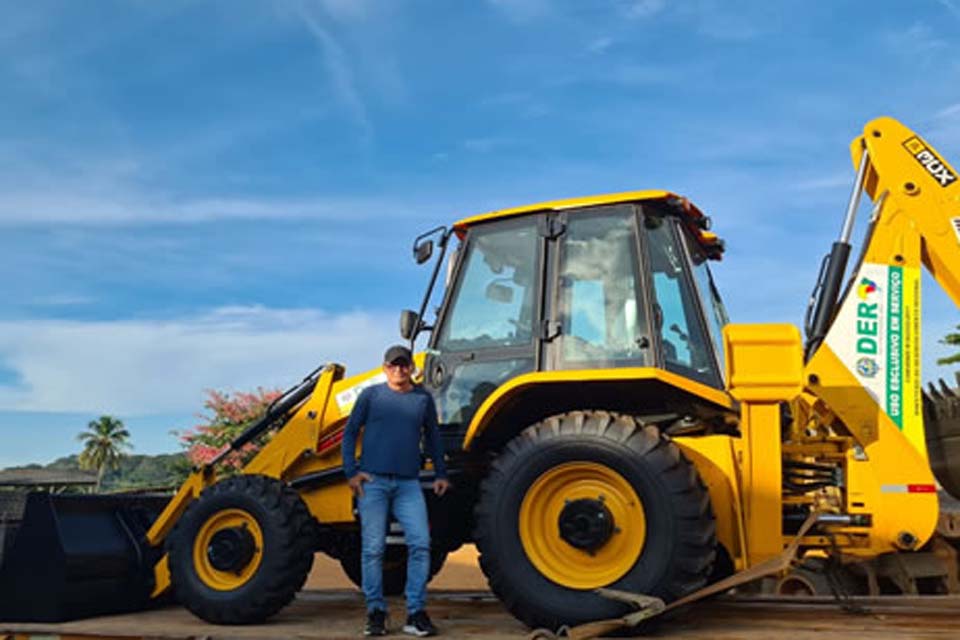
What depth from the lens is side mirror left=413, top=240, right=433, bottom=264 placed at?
242 inches

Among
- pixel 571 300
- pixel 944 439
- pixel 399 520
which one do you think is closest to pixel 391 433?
pixel 399 520

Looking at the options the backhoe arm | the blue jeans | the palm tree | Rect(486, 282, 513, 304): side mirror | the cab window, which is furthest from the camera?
the palm tree

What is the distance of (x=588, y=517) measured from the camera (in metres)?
4.95

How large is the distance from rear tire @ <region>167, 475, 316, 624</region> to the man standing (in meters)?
0.60

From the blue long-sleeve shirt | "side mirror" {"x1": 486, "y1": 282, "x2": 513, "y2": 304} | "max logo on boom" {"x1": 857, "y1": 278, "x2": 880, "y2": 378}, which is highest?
"side mirror" {"x1": 486, "y1": 282, "x2": 513, "y2": 304}

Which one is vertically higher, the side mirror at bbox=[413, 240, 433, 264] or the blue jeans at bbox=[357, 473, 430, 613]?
the side mirror at bbox=[413, 240, 433, 264]

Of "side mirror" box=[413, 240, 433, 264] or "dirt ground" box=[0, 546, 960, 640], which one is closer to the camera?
"dirt ground" box=[0, 546, 960, 640]

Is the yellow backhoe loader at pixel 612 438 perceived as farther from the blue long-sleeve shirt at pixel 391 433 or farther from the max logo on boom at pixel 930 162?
the blue long-sleeve shirt at pixel 391 433

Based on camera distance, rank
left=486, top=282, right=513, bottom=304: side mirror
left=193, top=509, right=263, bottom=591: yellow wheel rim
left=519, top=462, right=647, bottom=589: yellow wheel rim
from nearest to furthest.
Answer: left=519, top=462, right=647, bottom=589: yellow wheel rim, left=193, top=509, right=263, bottom=591: yellow wheel rim, left=486, top=282, right=513, bottom=304: side mirror

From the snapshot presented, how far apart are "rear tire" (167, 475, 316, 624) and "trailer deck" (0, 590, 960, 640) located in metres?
0.15

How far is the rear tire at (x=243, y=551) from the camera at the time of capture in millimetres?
5668

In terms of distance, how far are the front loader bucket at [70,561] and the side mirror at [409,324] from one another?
2.54m

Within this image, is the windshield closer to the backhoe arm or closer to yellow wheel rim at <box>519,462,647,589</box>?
yellow wheel rim at <box>519,462,647,589</box>

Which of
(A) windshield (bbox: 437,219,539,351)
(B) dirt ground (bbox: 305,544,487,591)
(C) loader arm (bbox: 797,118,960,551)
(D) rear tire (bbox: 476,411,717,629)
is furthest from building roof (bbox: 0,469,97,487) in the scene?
(C) loader arm (bbox: 797,118,960,551)
